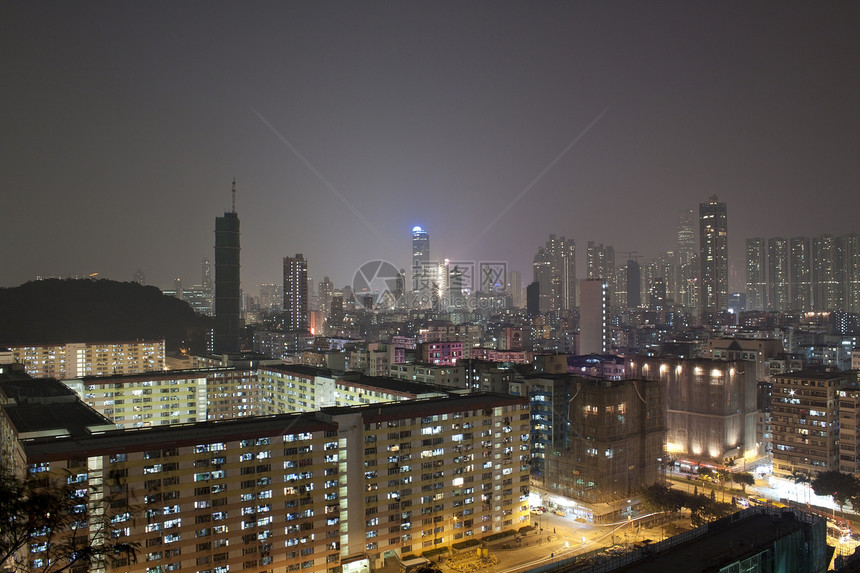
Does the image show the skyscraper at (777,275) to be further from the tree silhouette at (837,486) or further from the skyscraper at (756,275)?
the tree silhouette at (837,486)

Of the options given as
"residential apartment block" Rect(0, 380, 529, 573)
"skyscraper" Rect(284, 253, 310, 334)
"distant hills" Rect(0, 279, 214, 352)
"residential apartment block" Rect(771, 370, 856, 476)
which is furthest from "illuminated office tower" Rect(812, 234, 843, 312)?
"residential apartment block" Rect(0, 380, 529, 573)

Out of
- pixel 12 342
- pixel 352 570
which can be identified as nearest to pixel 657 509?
pixel 352 570

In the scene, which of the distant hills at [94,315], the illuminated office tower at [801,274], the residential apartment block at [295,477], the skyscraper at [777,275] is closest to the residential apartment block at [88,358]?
the distant hills at [94,315]

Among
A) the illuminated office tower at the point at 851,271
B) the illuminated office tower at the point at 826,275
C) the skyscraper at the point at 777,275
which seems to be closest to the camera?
the illuminated office tower at the point at 851,271

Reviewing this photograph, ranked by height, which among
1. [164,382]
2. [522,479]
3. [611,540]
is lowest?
[611,540]

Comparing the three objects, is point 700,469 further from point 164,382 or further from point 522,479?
point 164,382

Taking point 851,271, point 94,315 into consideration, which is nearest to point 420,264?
point 94,315
